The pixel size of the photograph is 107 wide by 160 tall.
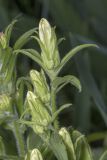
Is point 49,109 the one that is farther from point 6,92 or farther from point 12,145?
point 12,145

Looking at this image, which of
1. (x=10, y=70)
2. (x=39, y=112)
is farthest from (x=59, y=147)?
(x=10, y=70)

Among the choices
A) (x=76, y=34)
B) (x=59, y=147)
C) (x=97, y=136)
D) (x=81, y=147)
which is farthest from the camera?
(x=97, y=136)

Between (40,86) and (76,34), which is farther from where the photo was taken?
(76,34)

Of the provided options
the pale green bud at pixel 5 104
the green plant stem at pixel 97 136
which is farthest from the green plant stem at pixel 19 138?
the green plant stem at pixel 97 136

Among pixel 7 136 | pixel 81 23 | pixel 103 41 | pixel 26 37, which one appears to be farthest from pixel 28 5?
pixel 26 37

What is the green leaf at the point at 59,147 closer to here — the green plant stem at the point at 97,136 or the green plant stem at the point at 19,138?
the green plant stem at the point at 19,138

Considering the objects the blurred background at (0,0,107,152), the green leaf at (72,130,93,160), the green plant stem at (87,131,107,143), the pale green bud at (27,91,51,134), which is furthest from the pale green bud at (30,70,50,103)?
the green plant stem at (87,131,107,143)

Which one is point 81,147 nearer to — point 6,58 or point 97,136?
point 6,58
